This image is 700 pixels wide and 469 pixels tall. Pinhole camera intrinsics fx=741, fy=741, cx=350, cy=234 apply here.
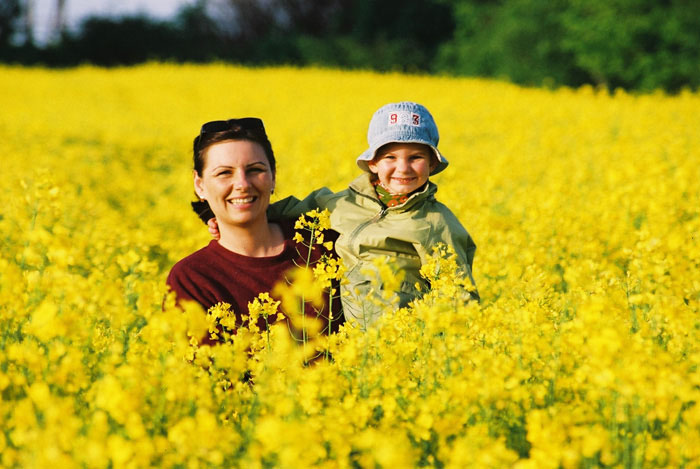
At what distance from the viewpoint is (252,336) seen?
2852 mm

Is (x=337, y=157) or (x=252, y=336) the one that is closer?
(x=252, y=336)

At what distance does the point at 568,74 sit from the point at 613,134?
16.9 metres

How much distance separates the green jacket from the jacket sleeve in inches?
8.0

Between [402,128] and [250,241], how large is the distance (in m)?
0.90

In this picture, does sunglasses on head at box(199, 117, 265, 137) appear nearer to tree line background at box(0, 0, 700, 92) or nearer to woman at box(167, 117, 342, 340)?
woman at box(167, 117, 342, 340)

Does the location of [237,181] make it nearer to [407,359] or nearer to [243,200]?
[243,200]

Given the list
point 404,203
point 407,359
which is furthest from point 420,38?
point 407,359

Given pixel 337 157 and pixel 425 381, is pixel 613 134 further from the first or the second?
pixel 425 381

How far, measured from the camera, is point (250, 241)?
3.49 m

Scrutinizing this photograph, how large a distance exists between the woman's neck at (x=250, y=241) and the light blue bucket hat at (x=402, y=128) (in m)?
0.60

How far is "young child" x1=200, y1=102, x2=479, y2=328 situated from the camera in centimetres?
334

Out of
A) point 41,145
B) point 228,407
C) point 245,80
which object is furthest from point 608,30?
point 228,407

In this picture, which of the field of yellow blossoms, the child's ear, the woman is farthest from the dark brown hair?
the child's ear

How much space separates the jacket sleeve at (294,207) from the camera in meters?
3.81
